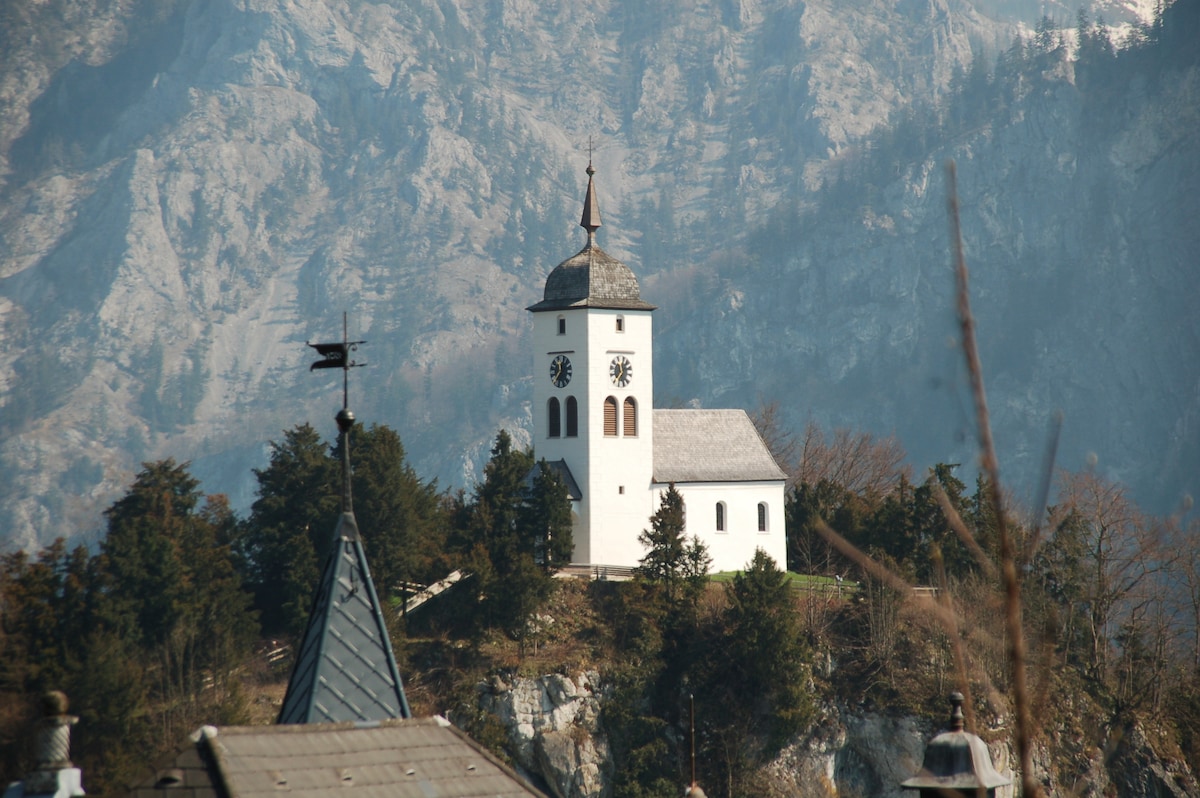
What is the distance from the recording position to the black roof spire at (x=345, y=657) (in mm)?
16672

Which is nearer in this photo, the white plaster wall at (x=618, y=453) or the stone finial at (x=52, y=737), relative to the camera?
the stone finial at (x=52, y=737)

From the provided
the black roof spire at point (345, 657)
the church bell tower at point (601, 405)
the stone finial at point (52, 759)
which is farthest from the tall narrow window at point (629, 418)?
the stone finial at point (52, 759)

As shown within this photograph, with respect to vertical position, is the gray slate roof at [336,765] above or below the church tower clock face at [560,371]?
below

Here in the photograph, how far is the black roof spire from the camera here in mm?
16672

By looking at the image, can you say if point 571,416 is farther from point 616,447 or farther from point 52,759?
point 52,759

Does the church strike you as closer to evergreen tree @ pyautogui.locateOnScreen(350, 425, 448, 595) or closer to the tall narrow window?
the tall narrow window

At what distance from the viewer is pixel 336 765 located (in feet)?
48.7

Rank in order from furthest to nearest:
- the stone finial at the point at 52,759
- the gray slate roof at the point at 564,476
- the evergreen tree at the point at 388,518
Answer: the gray slate roof at the point at 564,476, the evergreen tree at the point at 388,518, the stone finial at the point at 52,759

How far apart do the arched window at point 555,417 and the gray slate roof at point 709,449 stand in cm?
422

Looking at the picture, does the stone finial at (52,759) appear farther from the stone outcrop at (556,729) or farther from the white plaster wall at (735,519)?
the white plaster wall at (735,519)

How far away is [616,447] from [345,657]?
2079 inches

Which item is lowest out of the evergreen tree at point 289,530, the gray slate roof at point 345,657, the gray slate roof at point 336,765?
the gray slate roof at point 336,765

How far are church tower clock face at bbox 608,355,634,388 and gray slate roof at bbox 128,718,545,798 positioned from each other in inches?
2111

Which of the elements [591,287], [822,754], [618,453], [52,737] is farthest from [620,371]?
[52,737]
